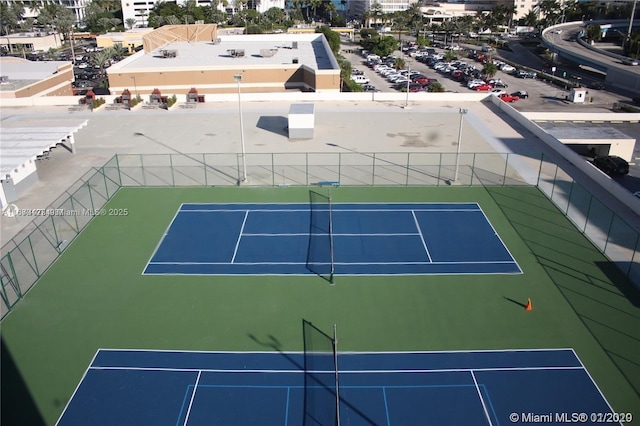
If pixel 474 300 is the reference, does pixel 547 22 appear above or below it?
above

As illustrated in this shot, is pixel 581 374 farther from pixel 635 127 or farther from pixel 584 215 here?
pixel 635 127

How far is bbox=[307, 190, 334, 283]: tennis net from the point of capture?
71.3ft

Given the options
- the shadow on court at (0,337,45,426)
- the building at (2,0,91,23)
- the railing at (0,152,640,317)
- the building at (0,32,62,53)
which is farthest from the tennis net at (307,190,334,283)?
the building at (2,0,91,23)

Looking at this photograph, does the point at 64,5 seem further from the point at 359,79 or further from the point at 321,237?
the point at 321,237

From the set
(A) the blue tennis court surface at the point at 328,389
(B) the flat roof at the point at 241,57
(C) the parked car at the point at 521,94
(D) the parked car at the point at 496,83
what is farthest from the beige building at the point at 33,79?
(C) the parked car at the point at 521,94

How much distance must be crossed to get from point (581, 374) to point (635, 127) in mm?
37749

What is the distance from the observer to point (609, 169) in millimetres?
34531

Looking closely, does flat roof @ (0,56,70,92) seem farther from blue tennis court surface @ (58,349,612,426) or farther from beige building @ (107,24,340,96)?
blue tennis court surface @ (58,349,612,426)

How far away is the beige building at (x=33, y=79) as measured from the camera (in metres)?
49.3

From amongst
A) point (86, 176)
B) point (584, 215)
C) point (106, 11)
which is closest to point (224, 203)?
point (86, 176)

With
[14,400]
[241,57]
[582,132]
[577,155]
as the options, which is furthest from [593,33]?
[14,400]

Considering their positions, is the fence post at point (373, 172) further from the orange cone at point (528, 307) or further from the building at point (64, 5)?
the building at point (64, 5)

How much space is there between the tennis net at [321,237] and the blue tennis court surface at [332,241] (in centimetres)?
4

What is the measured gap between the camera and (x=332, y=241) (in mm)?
23688
